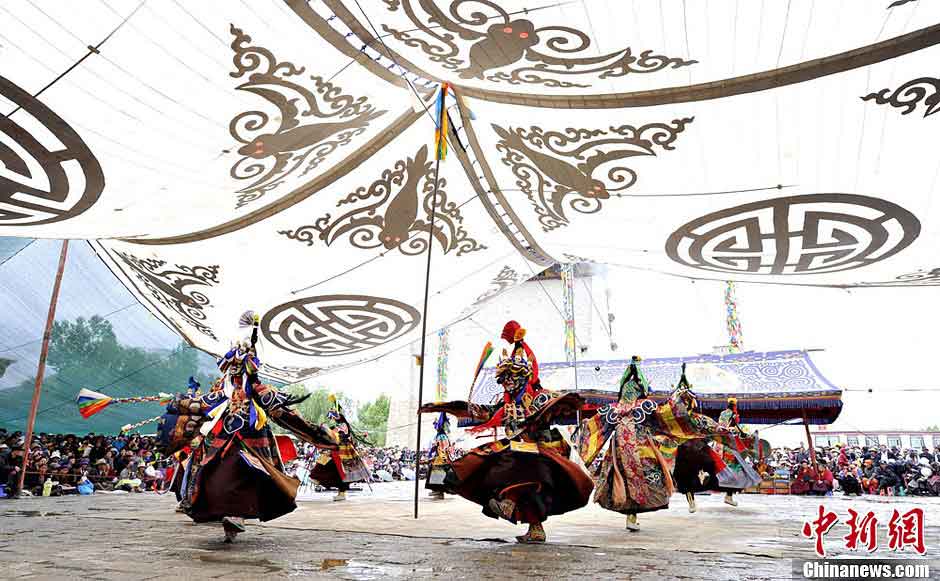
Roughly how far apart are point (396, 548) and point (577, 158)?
3682mm

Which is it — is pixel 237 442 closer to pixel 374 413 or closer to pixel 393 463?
pixel 393 463

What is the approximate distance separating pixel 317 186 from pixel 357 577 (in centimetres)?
438

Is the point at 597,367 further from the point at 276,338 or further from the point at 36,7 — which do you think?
the point at 36,7

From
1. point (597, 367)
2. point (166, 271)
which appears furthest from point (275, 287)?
point (597, 367)

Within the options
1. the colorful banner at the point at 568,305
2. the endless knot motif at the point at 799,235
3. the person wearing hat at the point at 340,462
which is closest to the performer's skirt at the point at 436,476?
the person wearing hat at the point at 340,462

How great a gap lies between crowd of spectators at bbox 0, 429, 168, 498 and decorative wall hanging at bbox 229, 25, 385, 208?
16.6ft

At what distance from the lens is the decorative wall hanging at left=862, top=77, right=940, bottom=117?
3.89m

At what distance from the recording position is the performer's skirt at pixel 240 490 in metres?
3.27

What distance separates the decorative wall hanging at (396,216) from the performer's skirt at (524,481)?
3442 mm

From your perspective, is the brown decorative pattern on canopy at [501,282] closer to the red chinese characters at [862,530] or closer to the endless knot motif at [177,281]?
the endless knot motif at [177,281]

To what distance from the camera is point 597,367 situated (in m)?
12.6

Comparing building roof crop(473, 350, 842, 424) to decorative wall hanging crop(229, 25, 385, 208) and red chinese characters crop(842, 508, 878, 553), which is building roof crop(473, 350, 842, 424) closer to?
decorative wall hanging crop(229, 25, 385, 208)

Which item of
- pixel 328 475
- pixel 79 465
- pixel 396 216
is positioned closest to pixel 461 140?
pixel 396 216

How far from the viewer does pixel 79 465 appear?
388 inches
